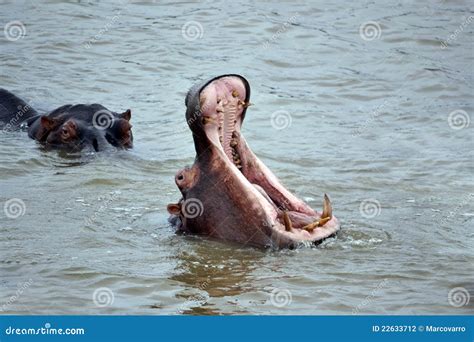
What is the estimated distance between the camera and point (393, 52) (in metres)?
15.6

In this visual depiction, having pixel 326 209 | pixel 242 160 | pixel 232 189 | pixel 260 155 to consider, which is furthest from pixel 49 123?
pixel 326 209

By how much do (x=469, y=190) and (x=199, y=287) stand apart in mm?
3571

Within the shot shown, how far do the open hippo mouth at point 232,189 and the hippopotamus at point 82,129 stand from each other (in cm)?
322

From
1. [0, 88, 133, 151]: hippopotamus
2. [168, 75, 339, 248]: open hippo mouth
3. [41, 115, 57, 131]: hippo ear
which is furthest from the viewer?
[41, 115, 57, 131]: hippo ear

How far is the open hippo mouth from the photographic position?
298 inches

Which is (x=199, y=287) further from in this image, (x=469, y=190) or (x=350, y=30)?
(x=350, y=30)

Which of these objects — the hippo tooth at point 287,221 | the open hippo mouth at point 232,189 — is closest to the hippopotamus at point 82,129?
the open hippo mouth at point 232,189

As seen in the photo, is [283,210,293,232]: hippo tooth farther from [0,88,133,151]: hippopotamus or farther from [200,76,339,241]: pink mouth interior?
[0,88,133,151]: hippopotamus

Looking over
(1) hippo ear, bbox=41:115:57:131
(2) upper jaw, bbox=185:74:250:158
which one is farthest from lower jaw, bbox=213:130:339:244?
(1) hippo ear, bbox=41:115:57:131

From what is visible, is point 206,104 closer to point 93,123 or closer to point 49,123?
point 93,123

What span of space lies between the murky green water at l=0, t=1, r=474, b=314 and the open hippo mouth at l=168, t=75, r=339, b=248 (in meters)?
0.15

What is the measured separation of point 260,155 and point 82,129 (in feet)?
5.87

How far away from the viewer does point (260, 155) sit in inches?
454
